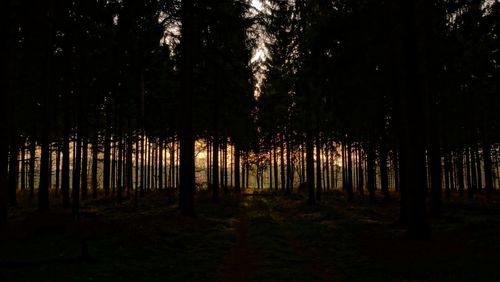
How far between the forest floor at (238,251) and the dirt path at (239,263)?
0.08 feet

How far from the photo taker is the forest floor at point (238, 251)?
794 centimetres

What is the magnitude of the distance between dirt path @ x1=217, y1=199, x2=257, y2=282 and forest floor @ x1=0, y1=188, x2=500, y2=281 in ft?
0.08

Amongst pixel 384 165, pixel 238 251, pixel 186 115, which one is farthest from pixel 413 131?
pixel 384 165

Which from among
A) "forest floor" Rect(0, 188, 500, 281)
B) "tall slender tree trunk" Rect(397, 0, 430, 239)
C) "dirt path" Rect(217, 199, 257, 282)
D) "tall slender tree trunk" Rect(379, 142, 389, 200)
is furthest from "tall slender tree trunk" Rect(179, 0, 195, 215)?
"tall slender tree trunk" Rect(379, 142, 389, 200)

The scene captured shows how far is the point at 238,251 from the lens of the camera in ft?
35.9

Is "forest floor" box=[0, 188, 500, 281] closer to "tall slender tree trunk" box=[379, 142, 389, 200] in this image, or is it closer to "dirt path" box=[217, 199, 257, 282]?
"dirt path" box=[217, 199, 257, 282]

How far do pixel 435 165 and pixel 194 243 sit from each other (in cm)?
1141

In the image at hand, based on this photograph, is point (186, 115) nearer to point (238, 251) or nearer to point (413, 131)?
point (238, 251)

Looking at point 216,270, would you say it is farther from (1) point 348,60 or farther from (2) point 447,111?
(2) point 447,111

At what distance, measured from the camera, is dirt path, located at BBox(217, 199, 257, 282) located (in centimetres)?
823

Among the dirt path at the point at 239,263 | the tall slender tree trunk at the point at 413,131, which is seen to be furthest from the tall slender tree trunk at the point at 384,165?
the dirt path at the point at 239,263

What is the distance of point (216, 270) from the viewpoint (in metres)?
8.74

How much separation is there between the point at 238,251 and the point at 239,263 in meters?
1.47

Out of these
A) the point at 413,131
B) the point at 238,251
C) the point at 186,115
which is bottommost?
the point at 238,251
